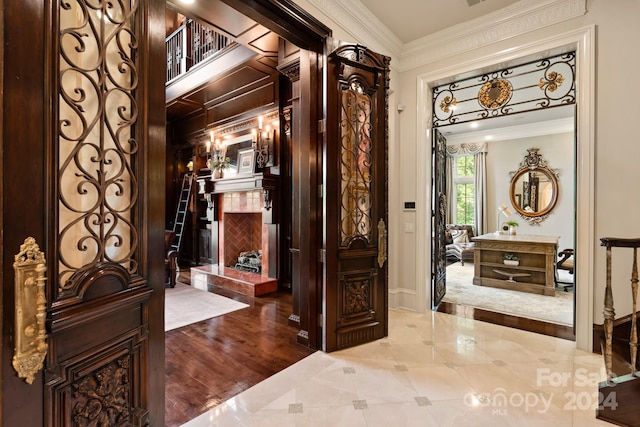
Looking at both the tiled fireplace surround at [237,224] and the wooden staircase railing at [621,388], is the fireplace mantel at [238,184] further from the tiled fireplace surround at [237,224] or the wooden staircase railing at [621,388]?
the wooden staircase railing at [621,388]

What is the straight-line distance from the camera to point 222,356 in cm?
263

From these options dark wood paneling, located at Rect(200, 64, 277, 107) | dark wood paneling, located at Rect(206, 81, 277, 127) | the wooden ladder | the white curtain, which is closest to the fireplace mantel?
the wooden ladder

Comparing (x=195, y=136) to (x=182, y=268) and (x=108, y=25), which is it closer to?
(x=182, y=268)

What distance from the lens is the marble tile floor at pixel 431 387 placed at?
181 cm

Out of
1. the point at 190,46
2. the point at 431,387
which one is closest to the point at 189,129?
the point at 190,46

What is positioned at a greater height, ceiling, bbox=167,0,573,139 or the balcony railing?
the balcony railing

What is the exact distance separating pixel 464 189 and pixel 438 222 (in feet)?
17.7

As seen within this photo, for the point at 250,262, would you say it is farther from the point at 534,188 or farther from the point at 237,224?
the point at 534,188

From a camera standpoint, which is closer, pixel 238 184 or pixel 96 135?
pixel 96 135

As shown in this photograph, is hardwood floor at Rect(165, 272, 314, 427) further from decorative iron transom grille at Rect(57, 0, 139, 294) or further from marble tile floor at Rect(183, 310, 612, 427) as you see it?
decorative iron transom grille at Rect(57, 0, 139, 294)

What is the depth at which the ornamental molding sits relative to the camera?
9.29 feet

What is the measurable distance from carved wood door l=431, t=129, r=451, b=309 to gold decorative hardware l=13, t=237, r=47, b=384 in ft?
12.3

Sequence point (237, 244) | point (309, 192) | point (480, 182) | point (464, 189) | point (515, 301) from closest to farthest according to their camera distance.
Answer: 1. point (309, 192)
2. point (515, 301)
3. point (237, 244)
4. point (480, 182)
5. point (464, 189)

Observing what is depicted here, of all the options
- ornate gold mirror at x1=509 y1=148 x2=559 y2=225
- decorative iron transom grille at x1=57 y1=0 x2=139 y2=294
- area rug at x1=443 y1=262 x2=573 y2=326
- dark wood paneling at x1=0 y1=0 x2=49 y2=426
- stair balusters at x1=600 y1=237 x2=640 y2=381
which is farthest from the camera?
ornate gold mirror at x1=509 y1=148 x2=559 y2=225
